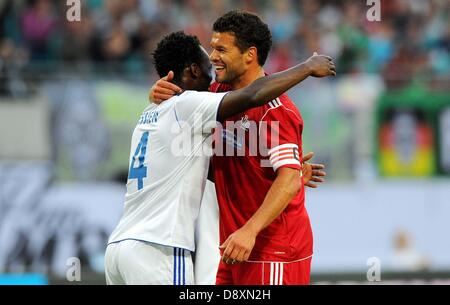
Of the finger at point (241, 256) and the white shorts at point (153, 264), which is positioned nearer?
the finger at point (241, 256)

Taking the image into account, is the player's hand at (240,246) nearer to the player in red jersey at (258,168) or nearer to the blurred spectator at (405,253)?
the player in red jersey at (258,168)

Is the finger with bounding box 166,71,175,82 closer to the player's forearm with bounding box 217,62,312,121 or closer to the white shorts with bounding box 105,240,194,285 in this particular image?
the player's forearm with bounding box 217,62,312,121

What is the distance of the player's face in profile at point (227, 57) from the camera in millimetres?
6020

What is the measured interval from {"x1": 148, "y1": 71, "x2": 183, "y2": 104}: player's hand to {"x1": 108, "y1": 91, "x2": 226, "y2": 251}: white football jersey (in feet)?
0.16

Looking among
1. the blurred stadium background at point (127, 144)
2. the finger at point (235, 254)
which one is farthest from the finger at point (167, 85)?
the blurred stadium background at point (127, 144)

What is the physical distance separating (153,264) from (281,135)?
3.73 feet

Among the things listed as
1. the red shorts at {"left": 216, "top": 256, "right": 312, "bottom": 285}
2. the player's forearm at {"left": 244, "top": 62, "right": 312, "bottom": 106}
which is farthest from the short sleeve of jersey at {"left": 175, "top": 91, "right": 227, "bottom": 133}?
the red shorts at {"left": 216, "top": 256, "right": 312, "bottom": 285}

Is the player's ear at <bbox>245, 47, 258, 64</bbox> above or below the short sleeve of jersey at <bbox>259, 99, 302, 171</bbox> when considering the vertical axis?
above

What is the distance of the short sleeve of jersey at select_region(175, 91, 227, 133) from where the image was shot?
584 cm

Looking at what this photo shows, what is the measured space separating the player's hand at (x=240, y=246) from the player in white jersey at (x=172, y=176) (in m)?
0.42

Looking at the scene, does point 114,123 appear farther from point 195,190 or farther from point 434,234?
point 195,190

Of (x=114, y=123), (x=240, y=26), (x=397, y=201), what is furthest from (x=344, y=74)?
(x=240, y=26)
